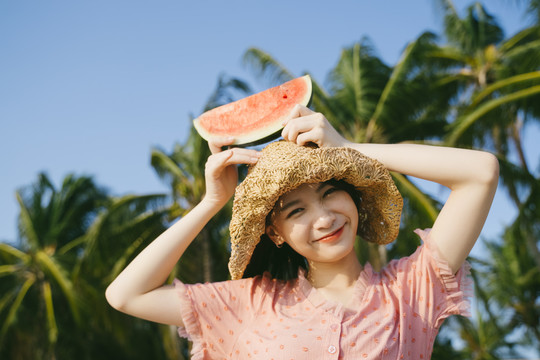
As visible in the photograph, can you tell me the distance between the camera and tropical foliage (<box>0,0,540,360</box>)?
11.2 metres

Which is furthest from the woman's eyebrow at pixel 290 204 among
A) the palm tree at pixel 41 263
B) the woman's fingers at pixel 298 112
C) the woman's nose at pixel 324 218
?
the palm tree at pixel 41 263

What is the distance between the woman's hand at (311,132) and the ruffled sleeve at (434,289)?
22.9 inches

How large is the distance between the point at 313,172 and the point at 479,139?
11934mm

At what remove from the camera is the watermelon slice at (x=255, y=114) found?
2609 millimetres

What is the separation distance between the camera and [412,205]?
1096 centimetres

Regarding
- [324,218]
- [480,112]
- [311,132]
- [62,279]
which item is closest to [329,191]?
[324,218]

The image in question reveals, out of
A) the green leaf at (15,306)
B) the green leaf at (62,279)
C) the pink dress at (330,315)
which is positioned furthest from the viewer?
the green leaf at (15,306)

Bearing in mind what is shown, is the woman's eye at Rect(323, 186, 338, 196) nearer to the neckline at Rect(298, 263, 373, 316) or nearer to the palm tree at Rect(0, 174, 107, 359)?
the neckline at Rect(298, 263, 373, 316)

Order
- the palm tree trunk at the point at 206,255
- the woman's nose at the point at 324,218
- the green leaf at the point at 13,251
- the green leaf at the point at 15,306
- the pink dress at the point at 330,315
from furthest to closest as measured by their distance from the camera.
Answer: the green leaf at the point at 13,251 → the green leaf at the point at 15,306 → the palm tree trunk at the point at 206,255 → the woman's nose at the point at 324,218 → the pink dress at the point at 330,315

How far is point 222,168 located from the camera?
7.99 ft

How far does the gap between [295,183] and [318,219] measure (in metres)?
0.20

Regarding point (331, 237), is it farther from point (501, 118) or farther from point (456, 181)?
point (501, 118)

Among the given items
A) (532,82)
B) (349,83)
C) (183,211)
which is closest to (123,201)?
(183,211)

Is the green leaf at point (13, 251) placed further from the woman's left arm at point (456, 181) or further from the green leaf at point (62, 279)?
the woman's left arm at point (456, 181)
